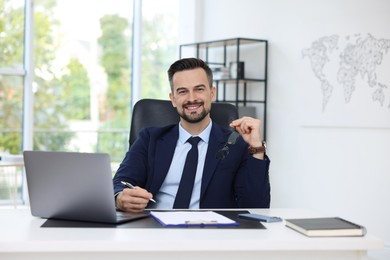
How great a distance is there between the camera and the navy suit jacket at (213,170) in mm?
2350

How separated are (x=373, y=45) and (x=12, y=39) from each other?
3214 mm

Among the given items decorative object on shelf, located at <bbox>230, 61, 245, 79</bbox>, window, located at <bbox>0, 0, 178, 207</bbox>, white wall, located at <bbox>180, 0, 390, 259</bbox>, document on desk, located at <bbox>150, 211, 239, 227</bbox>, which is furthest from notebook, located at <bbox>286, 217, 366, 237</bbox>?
window, located at <bbox>0, 0, 178, 207</bbox>

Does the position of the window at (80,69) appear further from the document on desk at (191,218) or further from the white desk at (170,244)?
the white desk at (170,244)

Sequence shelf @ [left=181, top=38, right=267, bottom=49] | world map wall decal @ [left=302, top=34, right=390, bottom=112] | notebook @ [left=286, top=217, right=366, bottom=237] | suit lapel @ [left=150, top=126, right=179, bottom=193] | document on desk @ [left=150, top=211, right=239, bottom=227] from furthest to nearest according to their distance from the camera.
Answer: shelf @ [left=181, top=38, right=267, bottom=49]
world map wall decal @ [left=302, top=34, right=390, bottom=112]
suit lapel @ [left=150, top=126, right=179, bottom=193]
document on desk @ [left=150, top=211, right=239, bottom=227]
notebook @ [left=286, top=217, right=366, bottom=237]

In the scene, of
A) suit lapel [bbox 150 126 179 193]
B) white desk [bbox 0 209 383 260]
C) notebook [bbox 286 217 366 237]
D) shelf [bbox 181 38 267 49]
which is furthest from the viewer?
shelf [bbox 181 38 267 49]

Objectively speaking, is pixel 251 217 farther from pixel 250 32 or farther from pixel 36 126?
pixel 36 126

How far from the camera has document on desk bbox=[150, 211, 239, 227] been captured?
184 centimetres

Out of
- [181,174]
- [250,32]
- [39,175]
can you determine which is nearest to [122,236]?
[39,175]

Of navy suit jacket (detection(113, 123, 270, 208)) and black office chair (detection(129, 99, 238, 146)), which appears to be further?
black office chair (detection(129, 99, 238, 146))

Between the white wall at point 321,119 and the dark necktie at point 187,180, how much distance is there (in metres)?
2.22

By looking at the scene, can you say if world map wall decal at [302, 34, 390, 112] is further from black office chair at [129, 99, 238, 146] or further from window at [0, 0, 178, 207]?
window at [0, 0, 178, 207]

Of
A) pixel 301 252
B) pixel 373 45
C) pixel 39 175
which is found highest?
pixel 373 45

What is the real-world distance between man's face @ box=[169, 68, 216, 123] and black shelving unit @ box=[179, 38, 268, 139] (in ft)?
8.75

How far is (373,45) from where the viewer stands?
4.41 meters
